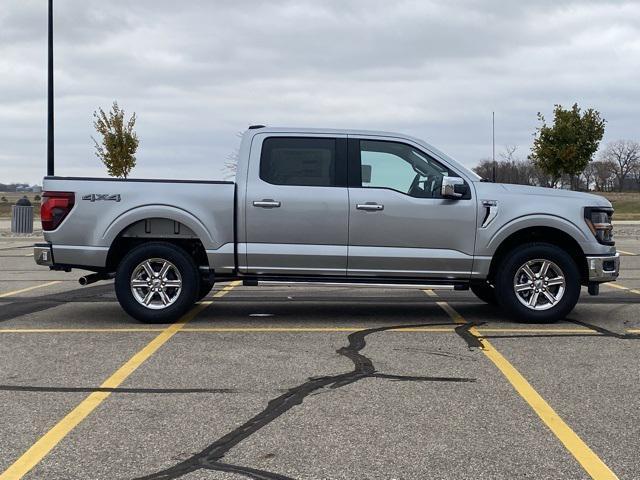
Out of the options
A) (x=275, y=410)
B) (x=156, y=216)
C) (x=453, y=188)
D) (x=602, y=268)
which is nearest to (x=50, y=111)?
(x=156, y=216)

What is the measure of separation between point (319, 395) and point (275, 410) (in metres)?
0.47

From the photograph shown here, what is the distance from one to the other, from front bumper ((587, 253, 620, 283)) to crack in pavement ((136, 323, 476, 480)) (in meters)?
2.58

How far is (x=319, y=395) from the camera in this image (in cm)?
532

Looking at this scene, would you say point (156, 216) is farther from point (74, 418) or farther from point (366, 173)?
point (74, 418)

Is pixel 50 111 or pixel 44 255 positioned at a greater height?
pixel 50 111

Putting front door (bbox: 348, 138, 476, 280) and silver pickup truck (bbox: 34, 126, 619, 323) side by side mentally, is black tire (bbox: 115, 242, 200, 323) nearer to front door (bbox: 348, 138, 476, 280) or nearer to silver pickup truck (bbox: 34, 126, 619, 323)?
silver pickup truck (bbox: 34, 126, 619, 323)

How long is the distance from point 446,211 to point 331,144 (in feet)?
4.60

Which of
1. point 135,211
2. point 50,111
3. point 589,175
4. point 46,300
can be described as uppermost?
point 589,175

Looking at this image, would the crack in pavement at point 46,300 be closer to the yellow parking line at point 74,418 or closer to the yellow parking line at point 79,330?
the yellow parking line at point 79,330

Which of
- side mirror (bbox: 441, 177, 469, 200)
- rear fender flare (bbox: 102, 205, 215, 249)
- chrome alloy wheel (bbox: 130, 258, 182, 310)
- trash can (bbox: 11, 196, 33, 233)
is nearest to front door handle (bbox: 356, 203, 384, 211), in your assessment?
side mirror (bbox: 441, 177, 469, 200)

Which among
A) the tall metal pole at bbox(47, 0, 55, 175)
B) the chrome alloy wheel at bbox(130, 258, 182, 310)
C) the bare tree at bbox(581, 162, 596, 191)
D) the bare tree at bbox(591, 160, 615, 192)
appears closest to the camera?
the chrome alloy wheel at bbox(130, 258, 182, 310)

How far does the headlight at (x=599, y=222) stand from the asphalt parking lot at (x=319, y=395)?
94 cm

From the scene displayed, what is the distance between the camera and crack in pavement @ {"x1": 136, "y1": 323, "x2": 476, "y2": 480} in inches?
153

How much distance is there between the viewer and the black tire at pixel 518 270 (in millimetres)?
8148
